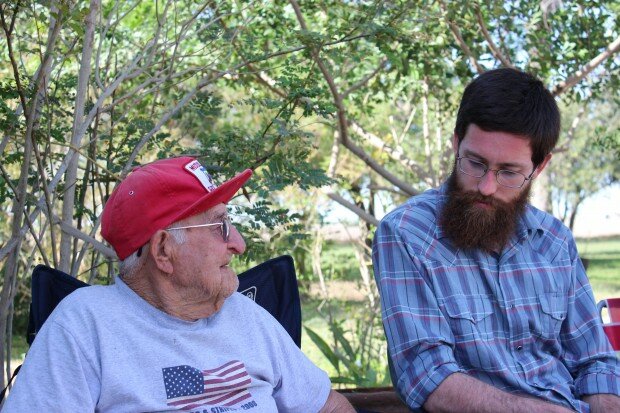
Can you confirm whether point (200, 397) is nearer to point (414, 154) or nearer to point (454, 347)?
point (454, 347)

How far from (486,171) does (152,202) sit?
1155mm

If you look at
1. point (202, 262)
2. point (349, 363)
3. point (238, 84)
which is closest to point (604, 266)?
point (349, 363)

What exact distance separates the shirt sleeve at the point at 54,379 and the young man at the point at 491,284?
1.06 metres

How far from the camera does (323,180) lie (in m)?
3.89

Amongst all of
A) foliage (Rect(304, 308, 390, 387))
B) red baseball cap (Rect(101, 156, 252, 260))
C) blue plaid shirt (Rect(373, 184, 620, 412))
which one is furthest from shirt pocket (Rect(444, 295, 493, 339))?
foliage (Rect(304, 308, 390, 387))

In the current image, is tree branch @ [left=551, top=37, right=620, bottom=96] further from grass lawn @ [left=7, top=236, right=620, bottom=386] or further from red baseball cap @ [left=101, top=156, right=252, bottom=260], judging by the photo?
red baseball cap @ [left=101, top=156, right=252, bottom=260]

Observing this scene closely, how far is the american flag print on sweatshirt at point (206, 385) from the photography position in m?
2.47

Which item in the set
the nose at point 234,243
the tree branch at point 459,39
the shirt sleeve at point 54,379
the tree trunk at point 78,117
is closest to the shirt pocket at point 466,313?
the nose at point 234,243

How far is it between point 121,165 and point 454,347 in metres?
1.76

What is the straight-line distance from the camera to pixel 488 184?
9.91ft

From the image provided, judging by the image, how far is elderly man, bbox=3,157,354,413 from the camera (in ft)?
7.74

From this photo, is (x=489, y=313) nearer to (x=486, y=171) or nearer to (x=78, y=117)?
(x=486, y=171)

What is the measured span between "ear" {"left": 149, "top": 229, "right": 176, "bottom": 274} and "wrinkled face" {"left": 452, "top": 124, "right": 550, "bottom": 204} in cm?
107

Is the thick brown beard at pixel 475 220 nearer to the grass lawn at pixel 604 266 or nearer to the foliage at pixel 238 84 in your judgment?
the foliage at pixel 238 84
